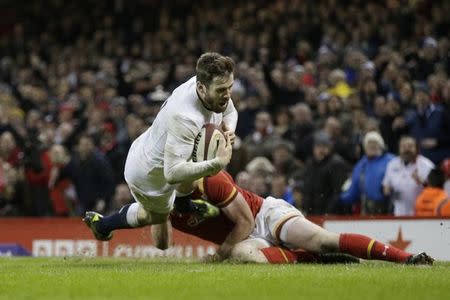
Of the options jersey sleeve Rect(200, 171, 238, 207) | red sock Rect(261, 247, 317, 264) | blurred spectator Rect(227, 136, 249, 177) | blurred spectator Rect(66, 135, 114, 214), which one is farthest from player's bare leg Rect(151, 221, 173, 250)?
blurred spectator Rect(66, 135, 114, 214)

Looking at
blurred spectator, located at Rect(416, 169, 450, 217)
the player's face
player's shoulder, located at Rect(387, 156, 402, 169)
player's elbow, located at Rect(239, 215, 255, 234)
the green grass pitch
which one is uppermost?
the player's face

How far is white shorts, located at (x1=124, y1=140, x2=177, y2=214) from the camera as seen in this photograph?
33.8 feet

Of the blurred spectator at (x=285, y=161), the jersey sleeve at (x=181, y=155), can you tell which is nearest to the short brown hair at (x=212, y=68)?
the jersey sleeve at (x=181, y=155)

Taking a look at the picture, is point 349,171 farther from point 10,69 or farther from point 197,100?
point 10,69

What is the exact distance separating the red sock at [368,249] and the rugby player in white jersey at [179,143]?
1.30 meters

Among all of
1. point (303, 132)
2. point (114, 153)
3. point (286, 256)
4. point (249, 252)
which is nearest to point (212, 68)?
point (249, 252)

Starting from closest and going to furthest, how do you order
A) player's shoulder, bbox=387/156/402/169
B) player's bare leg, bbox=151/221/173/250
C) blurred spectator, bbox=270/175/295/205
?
player's bare leg, bbox=151/221/173/250
player's shoulder, bbox=387/156/402/169
blurred spectator, bbox=270/175/295/205

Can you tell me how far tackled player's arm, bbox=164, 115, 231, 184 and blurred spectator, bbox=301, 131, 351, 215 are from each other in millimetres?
5627

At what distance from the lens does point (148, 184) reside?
10.3 meters

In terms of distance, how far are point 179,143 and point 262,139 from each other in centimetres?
721

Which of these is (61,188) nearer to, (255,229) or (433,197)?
(433,197)

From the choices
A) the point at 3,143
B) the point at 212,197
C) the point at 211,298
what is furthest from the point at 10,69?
the point at 211,298

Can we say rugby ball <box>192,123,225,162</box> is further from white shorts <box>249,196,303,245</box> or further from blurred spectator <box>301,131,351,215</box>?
blurred spectator <box>301,131,351,215</box>

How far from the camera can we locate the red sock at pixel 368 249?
9555mm
